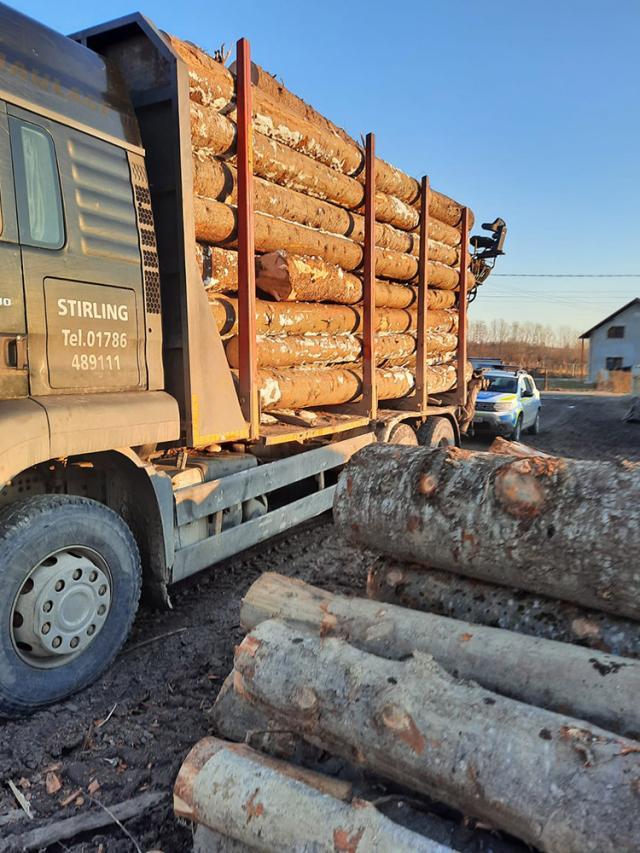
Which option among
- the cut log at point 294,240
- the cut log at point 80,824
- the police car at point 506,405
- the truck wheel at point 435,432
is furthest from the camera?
the police car at point 506,405

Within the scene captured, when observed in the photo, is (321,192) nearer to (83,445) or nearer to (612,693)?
(83,445)

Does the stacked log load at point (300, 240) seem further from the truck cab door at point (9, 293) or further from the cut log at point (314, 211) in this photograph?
the truck cab door at point (9, 293)

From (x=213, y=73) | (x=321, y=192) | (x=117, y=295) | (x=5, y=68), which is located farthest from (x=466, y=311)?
(x=5, y=68)

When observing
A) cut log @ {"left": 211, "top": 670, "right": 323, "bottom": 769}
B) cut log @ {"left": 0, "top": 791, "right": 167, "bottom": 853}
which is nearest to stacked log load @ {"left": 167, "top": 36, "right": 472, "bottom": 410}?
cut log @ {"left": 211, "top": 670, "right": 323, "bottom": 769}

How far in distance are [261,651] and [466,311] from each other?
320 inches

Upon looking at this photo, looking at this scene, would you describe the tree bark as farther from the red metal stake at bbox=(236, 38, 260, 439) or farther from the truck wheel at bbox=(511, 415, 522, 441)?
the truck wheel at bbox=(511, 415, 522, 441)

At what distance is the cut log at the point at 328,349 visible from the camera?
212 inches

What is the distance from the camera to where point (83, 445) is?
349 centimetres

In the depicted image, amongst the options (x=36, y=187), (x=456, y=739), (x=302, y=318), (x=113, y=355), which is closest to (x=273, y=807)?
(x=456, y=739)

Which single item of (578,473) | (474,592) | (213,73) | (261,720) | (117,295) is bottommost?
(261,720)

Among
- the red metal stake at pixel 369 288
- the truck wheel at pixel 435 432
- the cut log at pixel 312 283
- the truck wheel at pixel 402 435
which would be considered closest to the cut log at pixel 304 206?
the red metal stake at pixel 369 288

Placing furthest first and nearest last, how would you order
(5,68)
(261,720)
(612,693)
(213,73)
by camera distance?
(213,73) < (5,68) < (261,720) < (612,693)

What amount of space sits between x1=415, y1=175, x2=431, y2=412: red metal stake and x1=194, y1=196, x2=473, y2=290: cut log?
0.12 m

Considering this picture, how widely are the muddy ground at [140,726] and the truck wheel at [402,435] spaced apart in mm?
2300
